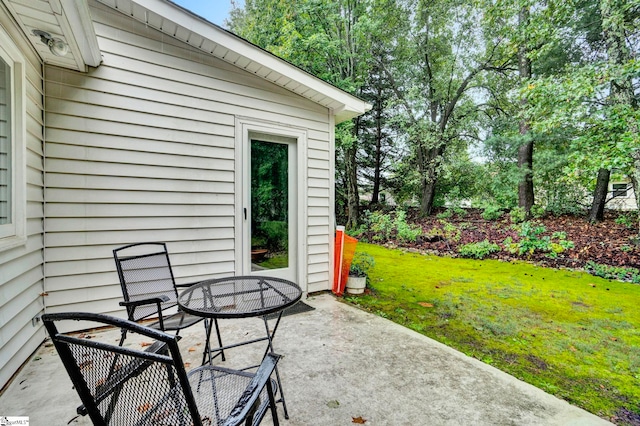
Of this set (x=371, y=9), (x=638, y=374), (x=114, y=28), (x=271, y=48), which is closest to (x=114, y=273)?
(x=114, y=28)

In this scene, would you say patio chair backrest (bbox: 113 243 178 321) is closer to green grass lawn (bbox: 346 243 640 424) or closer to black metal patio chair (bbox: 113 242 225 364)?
black metal patio chair (bbox: 113 242 225 364)

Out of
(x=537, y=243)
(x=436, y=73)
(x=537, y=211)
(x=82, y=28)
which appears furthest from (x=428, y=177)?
(x=82, y=28)

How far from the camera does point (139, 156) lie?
2.97 m

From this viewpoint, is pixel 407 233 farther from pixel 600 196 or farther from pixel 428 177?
pixel 600 196

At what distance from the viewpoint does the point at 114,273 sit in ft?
9.39

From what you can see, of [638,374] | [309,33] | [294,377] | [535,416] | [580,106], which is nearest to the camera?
[535,416]

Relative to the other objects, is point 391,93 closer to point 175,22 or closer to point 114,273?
point 175,22

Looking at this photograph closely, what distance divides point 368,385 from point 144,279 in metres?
1.83

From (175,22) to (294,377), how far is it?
3353 millimetres

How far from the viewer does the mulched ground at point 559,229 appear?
5637 millimetres

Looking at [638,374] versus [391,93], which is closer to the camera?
[638,374]

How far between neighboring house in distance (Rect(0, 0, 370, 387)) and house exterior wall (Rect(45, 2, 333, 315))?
0.04 ft

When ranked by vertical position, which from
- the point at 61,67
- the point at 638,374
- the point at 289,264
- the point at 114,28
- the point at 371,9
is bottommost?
the point at 638,374

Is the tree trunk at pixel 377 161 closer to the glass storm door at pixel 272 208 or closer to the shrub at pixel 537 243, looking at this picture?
the shrub at pixel 537 243
